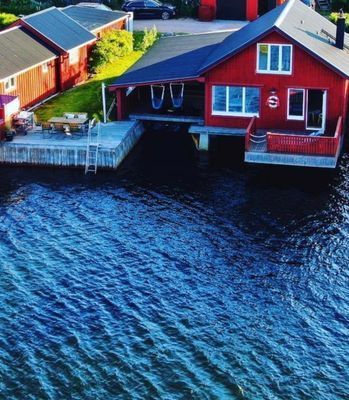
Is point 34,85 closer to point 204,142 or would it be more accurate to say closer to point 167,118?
point 167,118

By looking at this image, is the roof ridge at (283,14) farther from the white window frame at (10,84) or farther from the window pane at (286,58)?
the white window frame at (10,84)

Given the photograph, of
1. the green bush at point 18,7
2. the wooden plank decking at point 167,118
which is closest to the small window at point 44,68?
the wooden plank decking at point 167,118

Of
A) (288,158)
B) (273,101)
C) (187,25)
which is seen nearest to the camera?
(288,158)

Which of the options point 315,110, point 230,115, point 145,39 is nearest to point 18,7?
point 145,39

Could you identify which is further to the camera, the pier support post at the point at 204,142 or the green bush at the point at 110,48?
the green bush at the point at 110,48

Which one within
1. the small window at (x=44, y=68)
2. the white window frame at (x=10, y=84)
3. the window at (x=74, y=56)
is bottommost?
the white window frame at (x=10, y=84)
